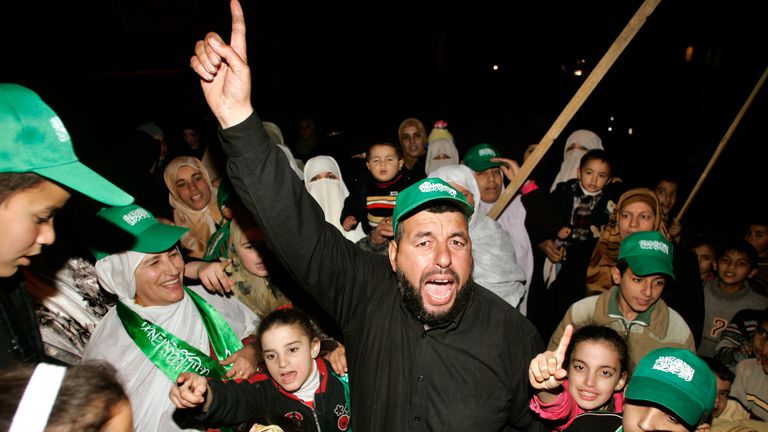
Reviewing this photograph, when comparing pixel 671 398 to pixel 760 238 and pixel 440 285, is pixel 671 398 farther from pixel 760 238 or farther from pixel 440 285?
pixel 760 238

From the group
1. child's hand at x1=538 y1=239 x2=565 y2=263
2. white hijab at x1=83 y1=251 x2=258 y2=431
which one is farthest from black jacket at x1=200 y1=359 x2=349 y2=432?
child's hand at x1=538 y1=239 x2=565 y2=263

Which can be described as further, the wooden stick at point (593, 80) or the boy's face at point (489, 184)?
the boy's face at point (489, 184)

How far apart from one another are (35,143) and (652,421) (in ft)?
9.16

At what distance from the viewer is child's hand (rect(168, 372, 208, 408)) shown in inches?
80.2

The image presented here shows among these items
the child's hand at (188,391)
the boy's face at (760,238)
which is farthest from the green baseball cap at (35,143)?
the boy's face at (760,238)

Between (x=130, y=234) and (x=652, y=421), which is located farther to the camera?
(x=130, y=234)

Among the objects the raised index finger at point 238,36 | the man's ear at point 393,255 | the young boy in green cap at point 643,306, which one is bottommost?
the man's ear at point 393,255

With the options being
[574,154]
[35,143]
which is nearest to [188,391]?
[35,143]

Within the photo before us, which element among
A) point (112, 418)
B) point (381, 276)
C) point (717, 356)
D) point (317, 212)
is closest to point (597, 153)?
point (717, 356)

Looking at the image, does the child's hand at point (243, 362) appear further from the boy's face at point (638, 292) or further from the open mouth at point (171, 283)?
the boy's face at point (638, 292)

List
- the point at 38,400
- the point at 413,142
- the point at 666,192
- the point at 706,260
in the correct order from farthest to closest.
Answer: the point at 413,142 → the point at 666,192 → the point at 706,260 → the point at 38,400

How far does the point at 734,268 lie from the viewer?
4219 millimetres

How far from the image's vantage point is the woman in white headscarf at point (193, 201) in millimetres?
4711

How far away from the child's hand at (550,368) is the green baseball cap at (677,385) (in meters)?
0.48
